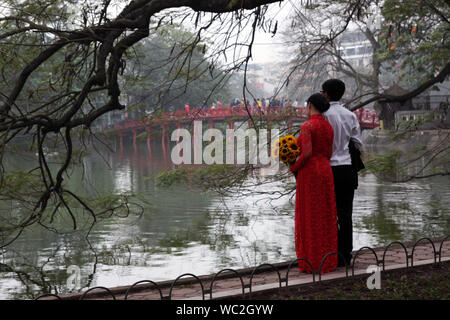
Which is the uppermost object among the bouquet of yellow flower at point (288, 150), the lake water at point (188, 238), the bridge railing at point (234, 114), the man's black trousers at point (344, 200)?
the bridge railing at point (234, 114)

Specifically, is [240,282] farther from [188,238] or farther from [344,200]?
[188,238]

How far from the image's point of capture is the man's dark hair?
14.2 ft

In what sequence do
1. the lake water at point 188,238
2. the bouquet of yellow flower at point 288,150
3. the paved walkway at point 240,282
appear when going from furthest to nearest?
the lake water at point 188,238
the bouquet of yellow flower at point 288,150
the paved walkway at point 240,282

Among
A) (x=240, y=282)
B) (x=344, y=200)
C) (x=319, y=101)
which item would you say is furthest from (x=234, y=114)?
(x=240, y=282)

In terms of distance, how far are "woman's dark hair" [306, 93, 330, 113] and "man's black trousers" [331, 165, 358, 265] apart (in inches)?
17.8

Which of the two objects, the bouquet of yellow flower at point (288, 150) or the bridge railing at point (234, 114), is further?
the bridge railing at point (234, 114)

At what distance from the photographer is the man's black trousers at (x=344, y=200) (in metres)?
4.39

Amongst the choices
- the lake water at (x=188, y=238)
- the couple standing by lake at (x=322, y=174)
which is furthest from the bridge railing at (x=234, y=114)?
the lake water at (x=188, y=238)

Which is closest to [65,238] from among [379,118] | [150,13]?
[150,13]

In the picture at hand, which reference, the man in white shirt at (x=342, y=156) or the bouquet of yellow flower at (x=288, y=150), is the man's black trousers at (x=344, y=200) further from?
the bouquet of yellow flower at (x=288, y=150)

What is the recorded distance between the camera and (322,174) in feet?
13.9
